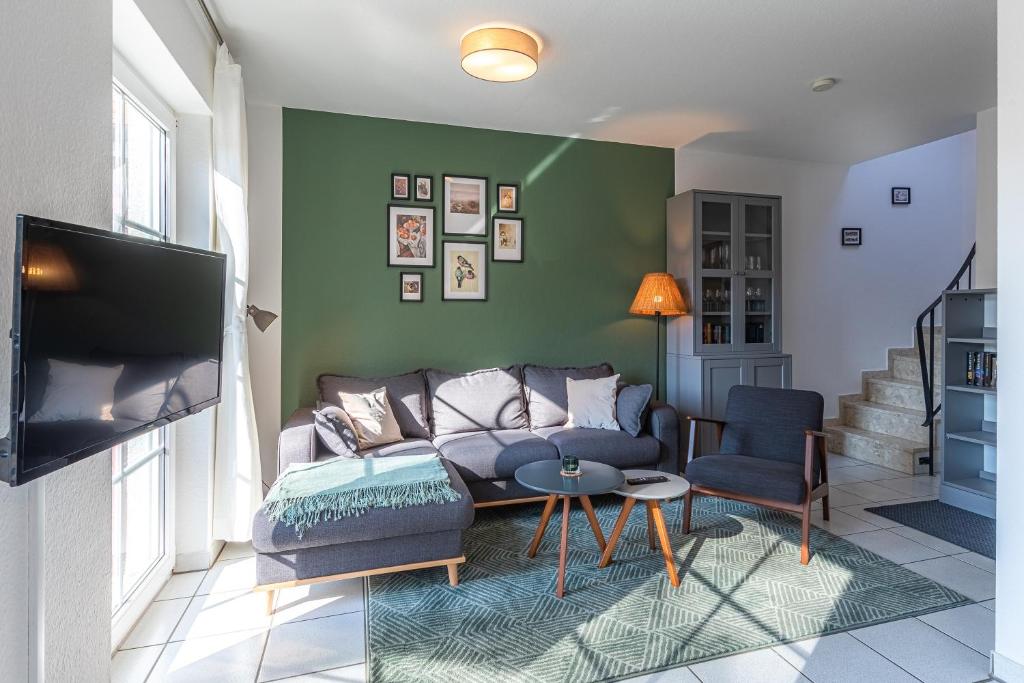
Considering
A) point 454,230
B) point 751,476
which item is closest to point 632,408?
point 751,476

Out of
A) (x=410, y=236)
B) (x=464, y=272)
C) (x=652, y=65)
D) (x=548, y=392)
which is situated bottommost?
(x=548, y=392)

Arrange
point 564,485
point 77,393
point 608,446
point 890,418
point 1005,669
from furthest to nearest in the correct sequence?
1. point 890,418
2. point 608,446
3. point 564,485
4. point 1005,669
5. point 77,393

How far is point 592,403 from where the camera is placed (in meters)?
3.90

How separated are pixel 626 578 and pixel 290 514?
1585 millimetres

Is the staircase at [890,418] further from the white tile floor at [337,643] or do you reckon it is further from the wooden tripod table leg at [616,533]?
the wooden tripod table leg at [616,533]

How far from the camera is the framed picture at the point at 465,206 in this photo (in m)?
4.16

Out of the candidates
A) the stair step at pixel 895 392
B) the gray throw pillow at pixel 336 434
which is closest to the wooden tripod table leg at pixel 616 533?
the gray throw pillow at pixel 336 434

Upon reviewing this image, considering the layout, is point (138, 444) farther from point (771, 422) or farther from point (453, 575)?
point (771, 422)

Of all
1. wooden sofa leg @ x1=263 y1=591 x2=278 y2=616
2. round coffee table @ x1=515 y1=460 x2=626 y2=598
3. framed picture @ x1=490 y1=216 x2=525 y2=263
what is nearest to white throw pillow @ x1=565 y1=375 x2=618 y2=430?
round coffee table @ x1=515 y1=460 x2=626 y2=598

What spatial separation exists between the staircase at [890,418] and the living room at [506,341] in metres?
0.04

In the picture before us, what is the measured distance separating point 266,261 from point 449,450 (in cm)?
183

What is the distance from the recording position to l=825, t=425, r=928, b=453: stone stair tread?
4.45 meters

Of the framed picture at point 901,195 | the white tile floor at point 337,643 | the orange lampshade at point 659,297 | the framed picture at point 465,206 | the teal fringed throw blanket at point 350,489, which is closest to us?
the white tile floor at point 337,643

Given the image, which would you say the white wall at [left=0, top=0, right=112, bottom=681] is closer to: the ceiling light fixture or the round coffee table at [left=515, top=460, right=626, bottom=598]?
the round coffee table at [left=515, top=460, right=626, bottom=598]
